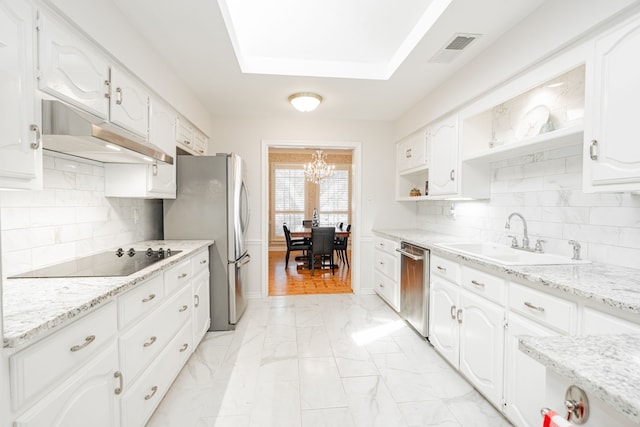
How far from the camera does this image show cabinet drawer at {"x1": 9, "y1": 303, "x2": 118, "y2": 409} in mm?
864

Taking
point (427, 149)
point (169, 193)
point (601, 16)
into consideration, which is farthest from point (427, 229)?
point (169, 193)

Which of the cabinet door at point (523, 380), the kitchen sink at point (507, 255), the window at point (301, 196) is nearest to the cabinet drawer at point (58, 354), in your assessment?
the cabinet door at point (523, 380)

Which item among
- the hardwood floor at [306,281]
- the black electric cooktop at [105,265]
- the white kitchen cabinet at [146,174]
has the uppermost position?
the white kitchen cabinet at [146,174]

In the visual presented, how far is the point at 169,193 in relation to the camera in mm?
2664

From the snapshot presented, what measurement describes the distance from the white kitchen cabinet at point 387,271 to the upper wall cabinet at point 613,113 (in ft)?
6.63

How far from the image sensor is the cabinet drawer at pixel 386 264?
3.39 m

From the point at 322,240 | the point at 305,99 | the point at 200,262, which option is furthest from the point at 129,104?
the point at 322,240

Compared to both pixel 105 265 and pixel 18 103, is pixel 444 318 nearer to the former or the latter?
pixel 105 265

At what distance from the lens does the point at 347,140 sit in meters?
4.11

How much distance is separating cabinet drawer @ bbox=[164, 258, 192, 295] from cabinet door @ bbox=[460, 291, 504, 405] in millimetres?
1985

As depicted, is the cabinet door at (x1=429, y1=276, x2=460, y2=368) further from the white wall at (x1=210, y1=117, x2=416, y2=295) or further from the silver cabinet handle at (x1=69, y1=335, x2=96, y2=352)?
the silver cabinet handle at (x1=69, y1=335, x2=96, y2=352)

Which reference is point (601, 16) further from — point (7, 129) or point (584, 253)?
point (7, 129)

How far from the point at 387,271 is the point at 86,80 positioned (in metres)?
3.23

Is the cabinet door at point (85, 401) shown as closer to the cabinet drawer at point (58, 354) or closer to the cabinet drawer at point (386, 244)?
the cabinet drawer at point (58, 354)
